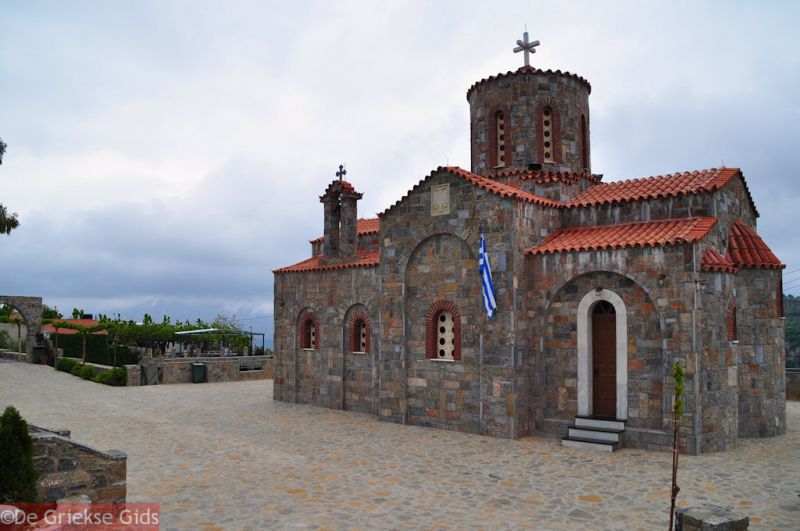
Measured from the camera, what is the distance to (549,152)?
18.6m

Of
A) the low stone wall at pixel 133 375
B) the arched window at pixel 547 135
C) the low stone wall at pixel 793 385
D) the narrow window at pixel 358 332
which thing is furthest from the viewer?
the low stone wall at pixel 133 375

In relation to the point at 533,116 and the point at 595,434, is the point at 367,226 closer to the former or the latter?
the point at 533,116

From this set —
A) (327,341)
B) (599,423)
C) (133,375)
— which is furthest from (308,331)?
(599,423)

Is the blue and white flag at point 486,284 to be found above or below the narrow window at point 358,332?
above

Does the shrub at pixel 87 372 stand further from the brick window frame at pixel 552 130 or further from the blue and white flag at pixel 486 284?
the brick window frame at pixel 552 130

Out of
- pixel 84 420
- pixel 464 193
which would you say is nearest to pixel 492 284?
pixel 464 193

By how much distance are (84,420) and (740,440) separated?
1710cm

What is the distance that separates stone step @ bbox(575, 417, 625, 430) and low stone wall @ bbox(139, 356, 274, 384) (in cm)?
1879

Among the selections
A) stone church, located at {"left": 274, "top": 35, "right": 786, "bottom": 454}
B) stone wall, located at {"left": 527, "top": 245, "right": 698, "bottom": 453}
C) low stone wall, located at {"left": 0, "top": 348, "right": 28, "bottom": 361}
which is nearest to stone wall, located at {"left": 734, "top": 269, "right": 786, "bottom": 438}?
stone church, located at {"left": 274, "top": 35, "right": 786, "bottom": 454}

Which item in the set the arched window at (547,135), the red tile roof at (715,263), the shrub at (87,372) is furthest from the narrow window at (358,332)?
the shrub at (87,372)

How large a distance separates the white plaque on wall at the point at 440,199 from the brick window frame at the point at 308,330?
665 centimetres

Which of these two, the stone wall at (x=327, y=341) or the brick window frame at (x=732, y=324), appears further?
the stone wall at (x=327, y=341)

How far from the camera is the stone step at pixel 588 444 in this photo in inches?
511

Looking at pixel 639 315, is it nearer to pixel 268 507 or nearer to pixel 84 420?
pixel 268 507
